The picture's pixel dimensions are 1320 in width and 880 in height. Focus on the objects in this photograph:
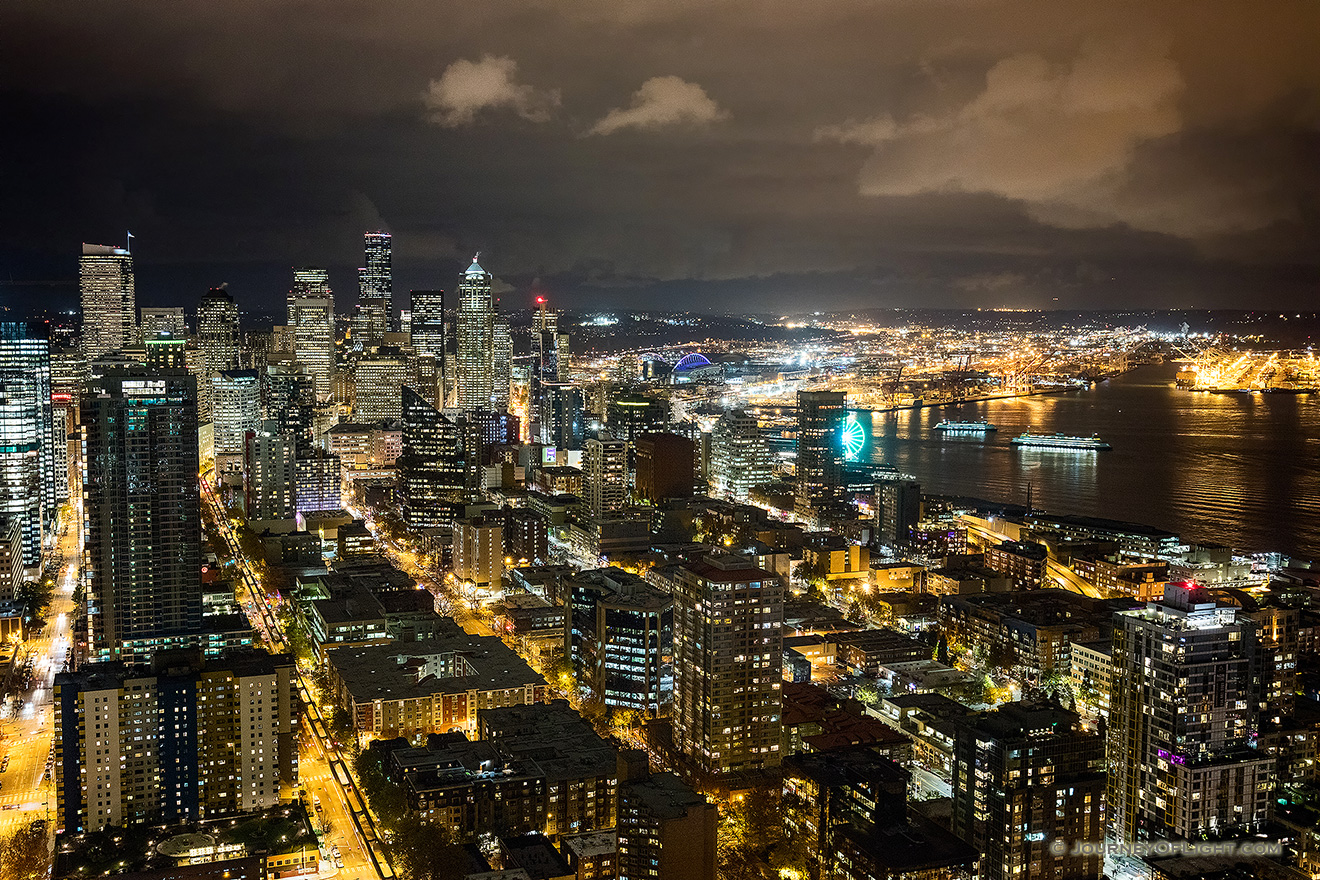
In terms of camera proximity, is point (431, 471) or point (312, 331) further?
point (312, 331)

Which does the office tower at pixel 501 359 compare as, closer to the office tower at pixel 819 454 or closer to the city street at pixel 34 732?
the office tower at pixel 819 454

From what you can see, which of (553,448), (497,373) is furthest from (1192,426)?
(497,373)

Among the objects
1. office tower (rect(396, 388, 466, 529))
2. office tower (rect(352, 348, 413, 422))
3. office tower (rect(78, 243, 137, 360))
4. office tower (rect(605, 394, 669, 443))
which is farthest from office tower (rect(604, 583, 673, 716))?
office tower (rect(352, 348, 413, 422))

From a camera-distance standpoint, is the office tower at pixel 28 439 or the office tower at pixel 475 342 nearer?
the office tower at pixel 28 439

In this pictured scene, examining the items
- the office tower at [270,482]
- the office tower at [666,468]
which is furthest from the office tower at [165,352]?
the office tower at [666,468]

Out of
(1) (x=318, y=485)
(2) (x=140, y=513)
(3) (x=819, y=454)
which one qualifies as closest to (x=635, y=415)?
(3) (x=819, y=454)

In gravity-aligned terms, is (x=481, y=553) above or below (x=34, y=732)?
above

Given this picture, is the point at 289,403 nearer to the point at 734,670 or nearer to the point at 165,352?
the point at 165,352
